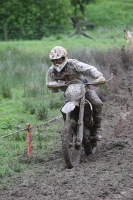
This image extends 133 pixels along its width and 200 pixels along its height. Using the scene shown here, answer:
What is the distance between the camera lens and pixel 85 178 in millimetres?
7332

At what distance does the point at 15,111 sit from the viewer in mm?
13445

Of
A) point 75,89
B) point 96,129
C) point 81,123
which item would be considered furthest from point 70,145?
point 96,129

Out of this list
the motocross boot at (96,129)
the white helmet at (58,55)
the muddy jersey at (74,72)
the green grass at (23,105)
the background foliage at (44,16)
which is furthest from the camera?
the background foliage at (44,16)

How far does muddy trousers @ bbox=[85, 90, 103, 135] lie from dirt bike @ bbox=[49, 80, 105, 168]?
0.46ft

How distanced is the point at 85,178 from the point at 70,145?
941mm

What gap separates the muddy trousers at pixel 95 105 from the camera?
28.8 feet

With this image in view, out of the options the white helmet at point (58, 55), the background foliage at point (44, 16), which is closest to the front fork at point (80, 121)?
the white helmet at point (58, 55)

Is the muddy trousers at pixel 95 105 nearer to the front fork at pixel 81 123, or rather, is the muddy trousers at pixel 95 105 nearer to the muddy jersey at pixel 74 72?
the muddy jersey at pixel 74 72

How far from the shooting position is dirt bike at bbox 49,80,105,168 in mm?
8070

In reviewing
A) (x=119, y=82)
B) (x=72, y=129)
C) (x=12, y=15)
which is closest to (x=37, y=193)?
(x=72, y=129)

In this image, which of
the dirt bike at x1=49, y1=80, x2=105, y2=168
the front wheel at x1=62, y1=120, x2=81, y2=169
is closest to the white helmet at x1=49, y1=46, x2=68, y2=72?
the dirt bike at x1=49, y1=80, x2=105, y2=168

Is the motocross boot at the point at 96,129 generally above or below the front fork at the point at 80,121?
below

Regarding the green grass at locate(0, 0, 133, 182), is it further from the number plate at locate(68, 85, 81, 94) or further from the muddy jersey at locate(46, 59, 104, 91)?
the number plate at locate(68, 85, 81, 94)

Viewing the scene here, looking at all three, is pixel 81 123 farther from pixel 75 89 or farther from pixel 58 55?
pixel 58 55
